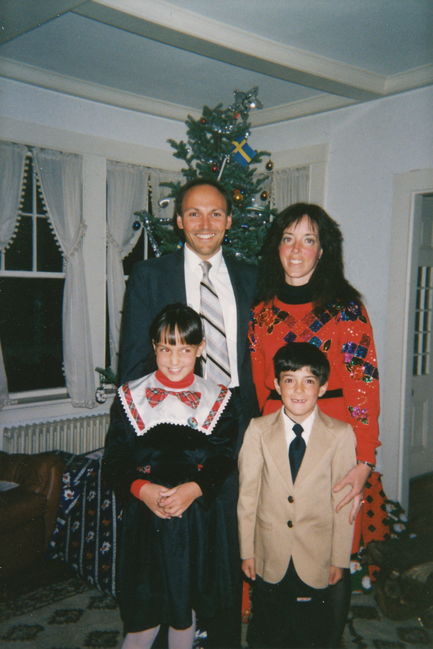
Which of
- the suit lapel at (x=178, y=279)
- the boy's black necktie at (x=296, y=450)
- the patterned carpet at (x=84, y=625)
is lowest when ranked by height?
the patterned carpet at (x=84, y=625)

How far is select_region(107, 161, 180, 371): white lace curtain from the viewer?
4.74 m

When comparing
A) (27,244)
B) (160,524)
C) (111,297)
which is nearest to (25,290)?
(27,244)

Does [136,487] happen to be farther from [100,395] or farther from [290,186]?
[290,186]

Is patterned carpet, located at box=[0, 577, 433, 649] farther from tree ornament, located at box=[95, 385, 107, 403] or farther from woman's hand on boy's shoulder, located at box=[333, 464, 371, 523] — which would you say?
tree ornament, located at box=[95, 385, 107, 403]

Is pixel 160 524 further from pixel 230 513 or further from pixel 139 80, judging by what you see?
pixel 139 80

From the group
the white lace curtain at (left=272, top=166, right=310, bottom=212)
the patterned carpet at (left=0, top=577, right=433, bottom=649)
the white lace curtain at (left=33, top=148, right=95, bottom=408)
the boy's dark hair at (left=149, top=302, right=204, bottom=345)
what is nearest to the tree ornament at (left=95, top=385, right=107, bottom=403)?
the white lace curtain at (left=33, top=148, right=95, bottom=408)

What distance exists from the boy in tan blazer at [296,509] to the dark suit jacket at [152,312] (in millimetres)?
289

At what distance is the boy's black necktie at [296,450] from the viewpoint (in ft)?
5.66

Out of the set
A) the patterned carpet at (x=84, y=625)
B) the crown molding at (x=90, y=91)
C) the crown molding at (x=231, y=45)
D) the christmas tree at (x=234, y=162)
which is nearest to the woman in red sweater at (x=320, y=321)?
the patterned carpet at (x=84, y=625)

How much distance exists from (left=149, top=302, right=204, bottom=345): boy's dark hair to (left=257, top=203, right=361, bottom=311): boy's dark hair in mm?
425

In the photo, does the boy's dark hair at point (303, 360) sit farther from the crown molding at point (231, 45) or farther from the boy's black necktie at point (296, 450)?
the crown molding at point (231, 45)

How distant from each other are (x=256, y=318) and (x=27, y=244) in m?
3.23

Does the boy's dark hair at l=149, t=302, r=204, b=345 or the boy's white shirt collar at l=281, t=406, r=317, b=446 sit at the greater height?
the boy's dark hair at l=149, t=302, r=204, b=345

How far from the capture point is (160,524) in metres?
1.68
